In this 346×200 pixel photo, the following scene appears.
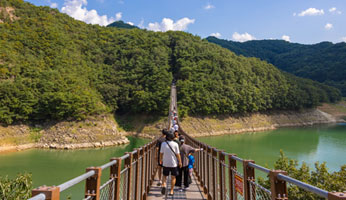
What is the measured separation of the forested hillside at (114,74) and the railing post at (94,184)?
98.0 feet

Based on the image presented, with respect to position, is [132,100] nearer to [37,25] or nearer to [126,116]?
[126,116]

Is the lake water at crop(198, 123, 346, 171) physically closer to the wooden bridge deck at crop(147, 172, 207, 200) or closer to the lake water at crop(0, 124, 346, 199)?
the lake water at crop(0, 124, 346, 199)

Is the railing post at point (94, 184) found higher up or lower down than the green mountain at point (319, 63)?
lower down

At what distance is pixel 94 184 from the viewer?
2104 mm

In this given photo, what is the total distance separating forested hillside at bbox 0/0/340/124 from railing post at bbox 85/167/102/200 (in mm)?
29870

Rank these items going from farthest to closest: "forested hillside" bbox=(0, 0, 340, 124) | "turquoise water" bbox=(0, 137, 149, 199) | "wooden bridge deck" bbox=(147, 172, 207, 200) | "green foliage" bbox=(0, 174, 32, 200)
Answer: "forested hillside" bbox=(0, 0, 340, 124), "turquoise water" bbox=(0, 137, 149, 199), "green foliage" bbox=(0, 174, 32, 200), "wooden bridge deck" bbox=(147, 172, 207, 200)

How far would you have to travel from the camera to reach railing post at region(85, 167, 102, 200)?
2.08 metres

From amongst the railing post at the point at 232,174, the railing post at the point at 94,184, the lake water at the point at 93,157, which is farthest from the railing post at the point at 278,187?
the lake water at the point at 93,157

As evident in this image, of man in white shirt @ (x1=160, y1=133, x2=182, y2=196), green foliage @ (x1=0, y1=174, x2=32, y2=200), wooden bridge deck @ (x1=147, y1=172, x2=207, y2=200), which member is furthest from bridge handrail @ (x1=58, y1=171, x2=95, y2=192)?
green foliage @ (x1=0, y1=174, x2=32, y2=200)

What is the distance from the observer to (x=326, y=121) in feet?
165

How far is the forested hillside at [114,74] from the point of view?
30047 mm

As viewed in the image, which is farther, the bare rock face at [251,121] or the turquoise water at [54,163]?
the bare rock face at [251,121]

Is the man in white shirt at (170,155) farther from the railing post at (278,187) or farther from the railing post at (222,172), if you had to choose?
the railing post at (278,187)

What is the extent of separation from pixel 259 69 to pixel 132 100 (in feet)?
108
